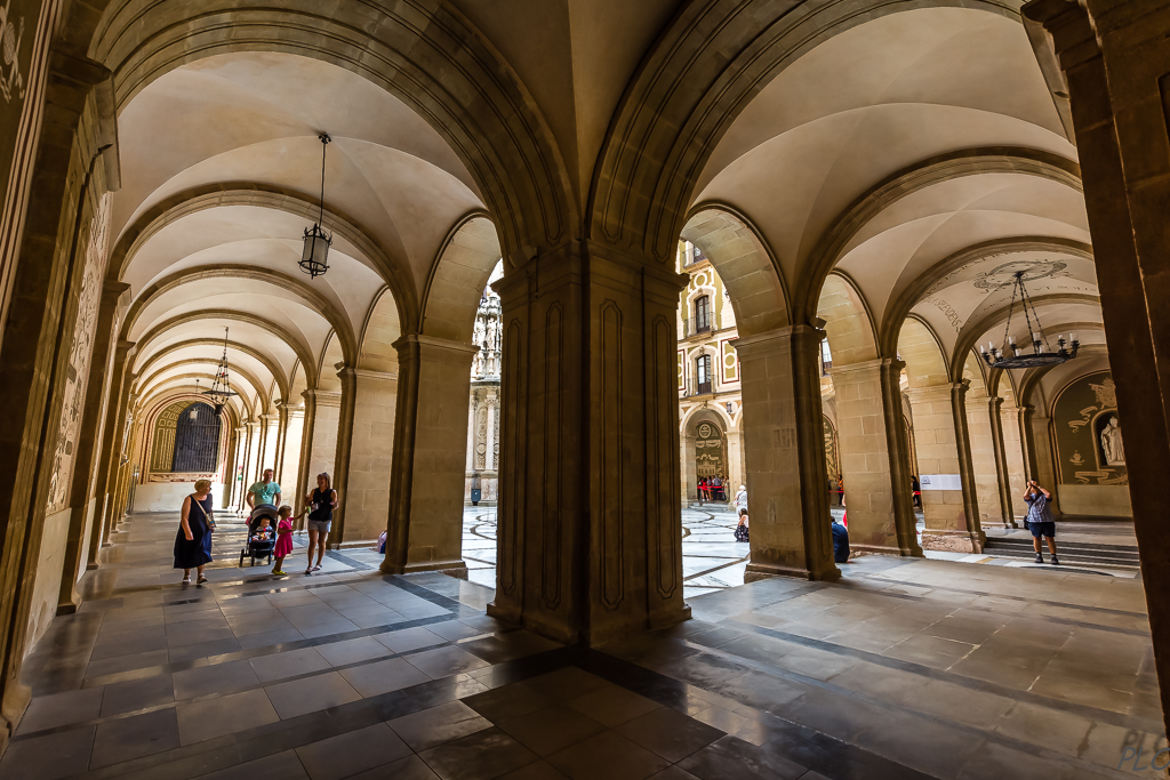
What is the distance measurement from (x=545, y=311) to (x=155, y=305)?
11.0 meters

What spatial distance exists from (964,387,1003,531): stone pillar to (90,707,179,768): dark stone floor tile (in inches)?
697

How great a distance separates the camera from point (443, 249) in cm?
809

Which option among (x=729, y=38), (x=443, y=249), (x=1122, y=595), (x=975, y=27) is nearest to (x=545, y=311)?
(x=729, y=38)

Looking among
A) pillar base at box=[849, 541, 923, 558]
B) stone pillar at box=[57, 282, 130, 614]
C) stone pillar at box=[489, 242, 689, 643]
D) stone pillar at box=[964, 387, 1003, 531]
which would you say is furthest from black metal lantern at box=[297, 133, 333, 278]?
stone pillar at box=[964, 387, 1003, 531]

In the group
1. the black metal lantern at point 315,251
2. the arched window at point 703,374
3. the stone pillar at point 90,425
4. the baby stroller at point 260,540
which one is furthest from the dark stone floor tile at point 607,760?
the arched window at point 703,374

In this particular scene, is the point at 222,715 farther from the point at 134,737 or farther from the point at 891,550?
the point at 891,550

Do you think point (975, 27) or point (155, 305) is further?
Answer: point (155, 305)

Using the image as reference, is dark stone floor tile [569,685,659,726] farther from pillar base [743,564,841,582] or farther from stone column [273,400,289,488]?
stone column [273,400,289,488]

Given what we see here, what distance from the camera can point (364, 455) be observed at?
10.4m

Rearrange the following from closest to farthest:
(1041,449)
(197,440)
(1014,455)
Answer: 1. (1014,455)
2. (1041,449)
3. (197,440)

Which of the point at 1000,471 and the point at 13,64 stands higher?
the point at 13,64

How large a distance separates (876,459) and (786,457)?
3.29 meters

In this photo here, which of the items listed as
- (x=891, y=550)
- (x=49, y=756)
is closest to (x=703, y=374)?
(x=891, y=550)

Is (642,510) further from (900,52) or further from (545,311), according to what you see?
(900,52)
